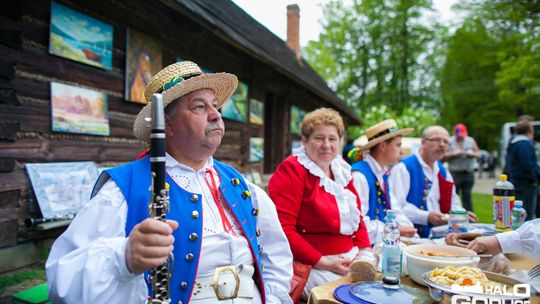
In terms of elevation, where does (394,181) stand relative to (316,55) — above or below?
below

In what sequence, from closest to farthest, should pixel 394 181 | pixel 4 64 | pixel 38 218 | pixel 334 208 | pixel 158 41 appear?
1. pixel 334 208
2. pixel 4 64
3. pixel 38 218
4. pixel 394 181
5. pixel 158 41

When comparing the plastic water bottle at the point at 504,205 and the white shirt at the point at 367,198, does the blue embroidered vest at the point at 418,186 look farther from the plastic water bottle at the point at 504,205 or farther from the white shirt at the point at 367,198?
the plastic water bottle at the point at 504,205

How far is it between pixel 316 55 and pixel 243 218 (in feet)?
83.8

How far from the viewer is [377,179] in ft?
12.6

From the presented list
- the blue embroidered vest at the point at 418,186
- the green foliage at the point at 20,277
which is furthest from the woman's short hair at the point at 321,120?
the green foliage at the point at 20,277

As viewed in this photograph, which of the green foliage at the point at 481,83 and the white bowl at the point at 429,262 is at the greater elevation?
the green foliage at the point at 481,83

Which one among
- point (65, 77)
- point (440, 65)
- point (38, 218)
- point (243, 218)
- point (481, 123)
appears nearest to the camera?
point (243, 218)

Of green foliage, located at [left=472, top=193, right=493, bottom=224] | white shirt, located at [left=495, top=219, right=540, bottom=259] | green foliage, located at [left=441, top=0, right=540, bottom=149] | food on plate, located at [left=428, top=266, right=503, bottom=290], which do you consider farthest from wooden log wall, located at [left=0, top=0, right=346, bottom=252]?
green foliage, located at [left=441, top=0, right=540, bottom=149]

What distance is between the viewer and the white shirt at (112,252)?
143 cm

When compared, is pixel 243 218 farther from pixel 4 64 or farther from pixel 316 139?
pixel 4 64

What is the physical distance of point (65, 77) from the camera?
411 cm

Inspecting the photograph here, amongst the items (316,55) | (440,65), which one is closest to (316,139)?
(316,55)

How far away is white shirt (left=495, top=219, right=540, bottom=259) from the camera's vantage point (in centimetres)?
218

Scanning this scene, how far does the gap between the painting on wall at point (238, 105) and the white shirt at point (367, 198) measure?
411 centimetres
